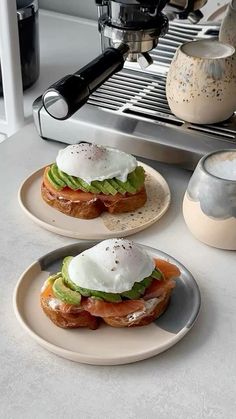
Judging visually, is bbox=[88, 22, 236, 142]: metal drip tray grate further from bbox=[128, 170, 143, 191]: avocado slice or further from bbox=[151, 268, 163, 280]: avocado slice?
bbox=[151, 268, 163, 280]: avocado slice

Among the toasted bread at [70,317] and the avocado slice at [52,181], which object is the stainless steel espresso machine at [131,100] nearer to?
the avocado slice at [52,181]

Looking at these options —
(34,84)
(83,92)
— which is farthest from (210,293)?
(34,84)

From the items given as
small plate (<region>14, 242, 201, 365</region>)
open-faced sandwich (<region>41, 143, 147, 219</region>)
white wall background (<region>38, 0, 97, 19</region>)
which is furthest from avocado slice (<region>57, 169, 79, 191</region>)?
white wall background (<region>38, 0, 97, 19</region>)

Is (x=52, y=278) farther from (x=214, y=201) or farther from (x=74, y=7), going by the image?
(x=74, y=7)

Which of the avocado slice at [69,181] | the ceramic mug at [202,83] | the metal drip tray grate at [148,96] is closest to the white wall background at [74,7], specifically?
the metal drip tray grate at [148,96]

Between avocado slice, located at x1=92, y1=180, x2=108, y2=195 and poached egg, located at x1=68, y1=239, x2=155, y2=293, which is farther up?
poached egg, located at x1=68, y1=239, x2=155, y2=293

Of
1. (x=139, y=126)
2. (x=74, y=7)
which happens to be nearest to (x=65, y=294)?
(x=139, y=126)
